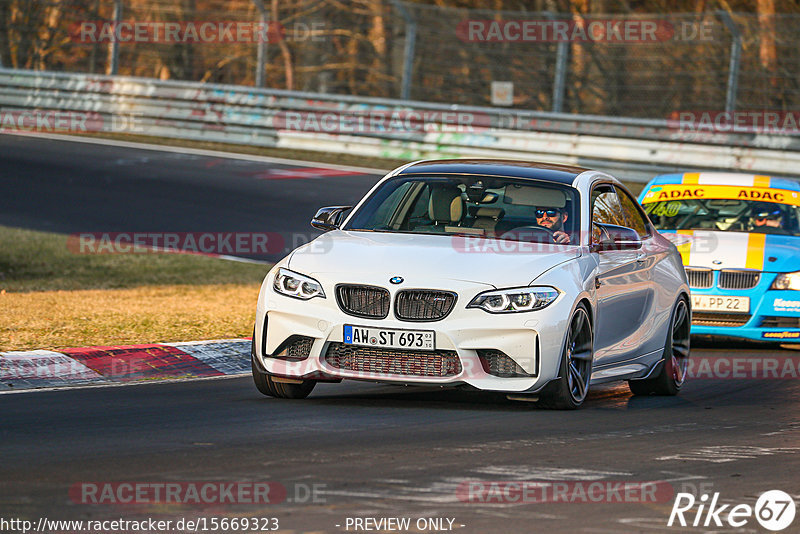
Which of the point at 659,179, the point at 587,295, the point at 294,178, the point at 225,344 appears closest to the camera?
the point at 587,295

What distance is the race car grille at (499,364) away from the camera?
824 centimetres

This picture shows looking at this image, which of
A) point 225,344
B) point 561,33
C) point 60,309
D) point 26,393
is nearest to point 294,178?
point 561,33

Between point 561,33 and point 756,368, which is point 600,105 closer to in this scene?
point 561,33

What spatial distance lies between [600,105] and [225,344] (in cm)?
1770

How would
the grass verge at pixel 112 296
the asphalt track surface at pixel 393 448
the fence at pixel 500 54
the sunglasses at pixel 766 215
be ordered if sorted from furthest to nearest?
1. the fence at pixel 500 54
2. the sunglasses at pixel 766 215
3. the grass verge at pixel 112 296
4. the asphalt track surface at pixel 393 448

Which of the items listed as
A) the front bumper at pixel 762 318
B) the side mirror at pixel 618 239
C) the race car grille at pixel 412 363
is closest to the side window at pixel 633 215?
the side mirror at pixel 618 239

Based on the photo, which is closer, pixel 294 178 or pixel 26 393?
pixel 26 393

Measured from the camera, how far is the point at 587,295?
344 inches

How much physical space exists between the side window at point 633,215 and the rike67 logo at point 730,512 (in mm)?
4353

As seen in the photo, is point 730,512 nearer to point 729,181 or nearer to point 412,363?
point 412,363

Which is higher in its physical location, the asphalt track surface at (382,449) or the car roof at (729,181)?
the car roof at (729,181)

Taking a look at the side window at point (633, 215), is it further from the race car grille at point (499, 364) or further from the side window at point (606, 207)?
the race car grille at point (499, 364)

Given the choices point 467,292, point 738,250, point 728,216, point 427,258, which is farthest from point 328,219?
point 728,216

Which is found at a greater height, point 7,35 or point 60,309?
point 7,35
